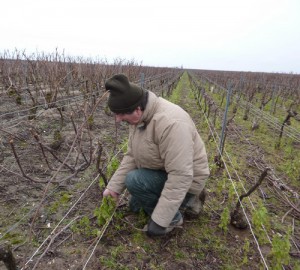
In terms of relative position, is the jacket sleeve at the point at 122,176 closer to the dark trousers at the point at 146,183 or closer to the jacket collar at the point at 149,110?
the dark trousers at the point at 146,183

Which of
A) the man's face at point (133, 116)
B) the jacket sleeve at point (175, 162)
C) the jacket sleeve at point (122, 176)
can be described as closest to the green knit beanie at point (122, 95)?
the man's face at point (133, 116)

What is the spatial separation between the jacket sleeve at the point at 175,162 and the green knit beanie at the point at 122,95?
31cm

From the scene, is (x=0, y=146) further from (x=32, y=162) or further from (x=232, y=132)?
(x=232, y=132)

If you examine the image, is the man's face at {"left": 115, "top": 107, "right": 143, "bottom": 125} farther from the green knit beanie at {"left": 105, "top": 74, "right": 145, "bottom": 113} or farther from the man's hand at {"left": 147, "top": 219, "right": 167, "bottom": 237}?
Answer: the man's hand at {"left": 147, "top": 219, "right": 167, "bottom": 237}

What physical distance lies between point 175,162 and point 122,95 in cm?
61

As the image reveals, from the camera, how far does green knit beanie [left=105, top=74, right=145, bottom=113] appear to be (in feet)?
6.91

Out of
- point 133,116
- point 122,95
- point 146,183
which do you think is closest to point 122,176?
point 146,183

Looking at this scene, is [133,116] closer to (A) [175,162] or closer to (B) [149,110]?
(B) [149,110]

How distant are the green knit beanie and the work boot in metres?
1.03

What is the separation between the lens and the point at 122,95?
2104mm

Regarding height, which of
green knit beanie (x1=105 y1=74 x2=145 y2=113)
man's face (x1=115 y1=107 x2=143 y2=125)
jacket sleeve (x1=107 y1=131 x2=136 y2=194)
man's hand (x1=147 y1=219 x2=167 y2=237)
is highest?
green knit beanie (x1=105 y1=74 x2=145 y2=113)

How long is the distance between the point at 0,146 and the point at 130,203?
2.69 m

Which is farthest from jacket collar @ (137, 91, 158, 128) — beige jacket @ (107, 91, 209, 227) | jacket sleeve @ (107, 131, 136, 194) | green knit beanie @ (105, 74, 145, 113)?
jacket sleeve @ (107, 131, 136, 194)

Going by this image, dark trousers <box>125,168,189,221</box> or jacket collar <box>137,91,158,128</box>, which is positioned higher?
jacket collar <box>137,91,158,128</box>
